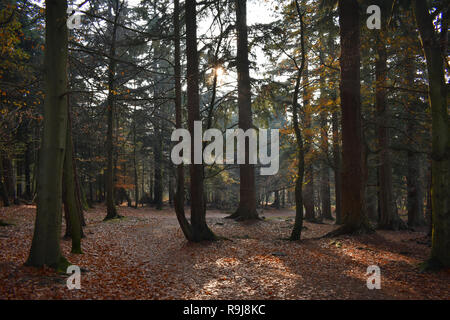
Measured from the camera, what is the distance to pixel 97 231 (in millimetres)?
11531

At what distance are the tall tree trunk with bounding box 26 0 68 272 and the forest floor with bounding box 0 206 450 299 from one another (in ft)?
1.30

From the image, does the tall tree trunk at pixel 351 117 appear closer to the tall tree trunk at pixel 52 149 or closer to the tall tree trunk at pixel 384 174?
the tall tree trunk at pixel 384 174

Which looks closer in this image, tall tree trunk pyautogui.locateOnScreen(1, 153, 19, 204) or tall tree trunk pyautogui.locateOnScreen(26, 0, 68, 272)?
tall tree trunk pyautogui.locateOnScreen(26, 0, 68, 272)

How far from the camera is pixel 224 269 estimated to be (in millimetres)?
6957

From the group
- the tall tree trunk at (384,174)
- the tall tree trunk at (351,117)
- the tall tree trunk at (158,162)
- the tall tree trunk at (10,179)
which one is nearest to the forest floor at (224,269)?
the tall tree trunk at (351,117)

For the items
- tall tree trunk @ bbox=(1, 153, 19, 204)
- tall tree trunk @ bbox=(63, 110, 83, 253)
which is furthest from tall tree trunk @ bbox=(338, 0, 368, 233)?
tall tree trunk @ bbox=(1, 153, 19, 204)

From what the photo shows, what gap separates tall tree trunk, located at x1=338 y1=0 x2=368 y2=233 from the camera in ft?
32.5

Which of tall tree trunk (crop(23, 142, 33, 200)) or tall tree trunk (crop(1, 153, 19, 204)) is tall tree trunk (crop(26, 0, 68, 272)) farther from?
tall tree trunk (crop(23, 142, 33, 200))

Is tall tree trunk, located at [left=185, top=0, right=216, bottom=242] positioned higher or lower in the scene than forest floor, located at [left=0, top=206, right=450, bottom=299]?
higher

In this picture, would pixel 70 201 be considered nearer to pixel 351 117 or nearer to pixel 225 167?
pixel 225 167

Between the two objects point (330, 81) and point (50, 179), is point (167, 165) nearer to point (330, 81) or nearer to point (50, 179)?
point (330, 81)

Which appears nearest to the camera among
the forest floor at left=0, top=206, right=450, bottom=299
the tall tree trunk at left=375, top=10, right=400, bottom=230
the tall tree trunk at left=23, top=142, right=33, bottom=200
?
the forest floor at left=0, top=206, right=450, bottom=299

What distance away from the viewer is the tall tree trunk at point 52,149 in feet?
18.3
